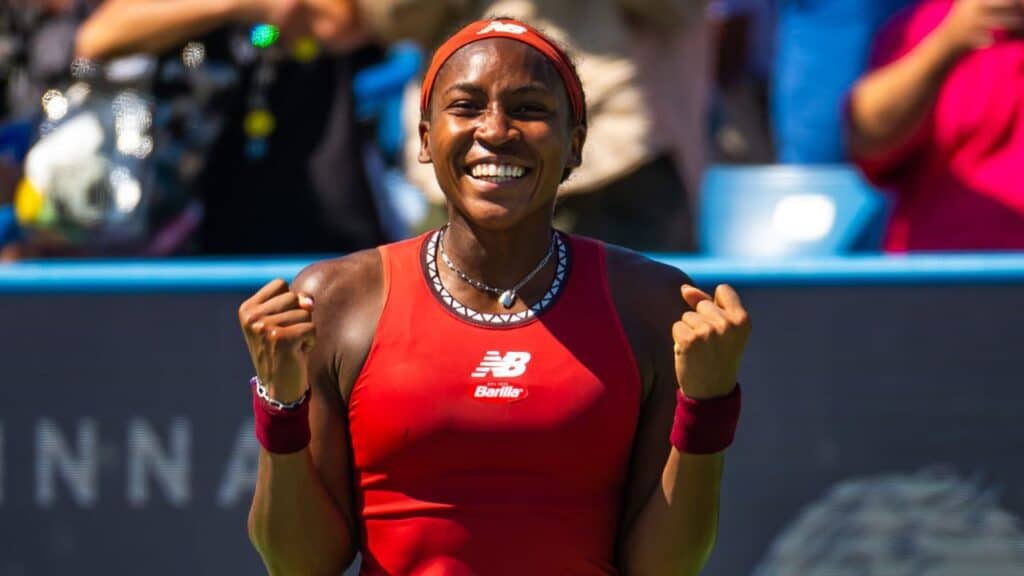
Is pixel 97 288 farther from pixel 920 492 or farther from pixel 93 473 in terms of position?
pixel 920 492

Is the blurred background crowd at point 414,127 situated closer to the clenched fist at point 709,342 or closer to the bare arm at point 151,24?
the bare arm at point 151,24

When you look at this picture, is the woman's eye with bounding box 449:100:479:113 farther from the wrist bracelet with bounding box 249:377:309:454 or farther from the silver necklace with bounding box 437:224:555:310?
the wrist bracelet with bounding box 249:377:309:454

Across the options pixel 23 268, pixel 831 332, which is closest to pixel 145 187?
pixel 23 268

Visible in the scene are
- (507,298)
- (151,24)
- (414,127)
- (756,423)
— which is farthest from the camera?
(151,24)

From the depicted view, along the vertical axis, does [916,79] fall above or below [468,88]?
below

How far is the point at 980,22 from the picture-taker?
14.1 feet

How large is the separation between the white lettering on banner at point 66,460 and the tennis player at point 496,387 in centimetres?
151

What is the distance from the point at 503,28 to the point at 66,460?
1.94 metres

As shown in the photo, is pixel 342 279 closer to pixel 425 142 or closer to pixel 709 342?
pixel 425 142

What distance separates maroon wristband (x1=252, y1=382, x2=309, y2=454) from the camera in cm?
261

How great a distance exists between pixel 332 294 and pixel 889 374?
1.76 meters

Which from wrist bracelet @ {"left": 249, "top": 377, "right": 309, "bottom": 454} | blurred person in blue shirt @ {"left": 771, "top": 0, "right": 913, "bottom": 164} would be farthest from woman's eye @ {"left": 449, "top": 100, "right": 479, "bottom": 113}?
blurred person in blue shirt @ {"left": 771, "top": 0, "right": 913, "bottom": 164}

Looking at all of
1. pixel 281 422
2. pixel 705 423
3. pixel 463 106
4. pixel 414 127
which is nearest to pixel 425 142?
pixel 463 106

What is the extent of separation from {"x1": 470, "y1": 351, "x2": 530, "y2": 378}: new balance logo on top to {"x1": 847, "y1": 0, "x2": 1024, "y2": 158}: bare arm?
2039 mm
